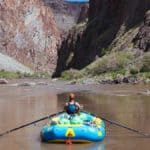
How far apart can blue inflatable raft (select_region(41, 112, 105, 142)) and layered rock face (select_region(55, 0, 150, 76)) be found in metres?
63.4

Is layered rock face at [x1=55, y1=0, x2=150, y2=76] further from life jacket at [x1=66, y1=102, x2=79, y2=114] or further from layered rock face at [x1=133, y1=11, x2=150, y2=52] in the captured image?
life jacket at [x1=66, y1=102, x2=79, y2=114]

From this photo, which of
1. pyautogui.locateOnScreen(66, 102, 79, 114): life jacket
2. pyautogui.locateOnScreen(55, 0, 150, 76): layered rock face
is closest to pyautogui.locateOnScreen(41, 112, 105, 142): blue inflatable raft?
pyautogui.locateOnScreen(66, 102, 79, 114): life jacket

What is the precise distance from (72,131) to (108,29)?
309 ft

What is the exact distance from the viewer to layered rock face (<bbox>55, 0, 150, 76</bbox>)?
93.9 metres

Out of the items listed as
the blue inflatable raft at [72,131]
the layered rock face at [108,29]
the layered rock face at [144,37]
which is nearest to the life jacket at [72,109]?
the blue inflatable raft at [72,131]

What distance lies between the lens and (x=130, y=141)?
20750 millimetres

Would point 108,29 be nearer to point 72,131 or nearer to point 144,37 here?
point 144,37

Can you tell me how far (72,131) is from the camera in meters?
19.9

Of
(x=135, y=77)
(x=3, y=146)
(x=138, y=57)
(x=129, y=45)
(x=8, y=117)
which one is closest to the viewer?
(x=3, y=146)

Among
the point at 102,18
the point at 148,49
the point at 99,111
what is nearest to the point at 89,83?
the point at 148,49

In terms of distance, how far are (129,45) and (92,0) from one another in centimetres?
5588

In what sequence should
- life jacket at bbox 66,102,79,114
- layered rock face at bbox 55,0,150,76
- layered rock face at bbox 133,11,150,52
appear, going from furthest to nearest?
1. layered rock face at bbox 55,0,150,76
2. layered rock face at bbox 133,11,150,52
3. life jacket at bbox 66,102,79,114

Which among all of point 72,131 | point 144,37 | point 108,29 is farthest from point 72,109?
point 108,29

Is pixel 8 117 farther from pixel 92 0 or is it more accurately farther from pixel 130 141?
pixel 92 0
